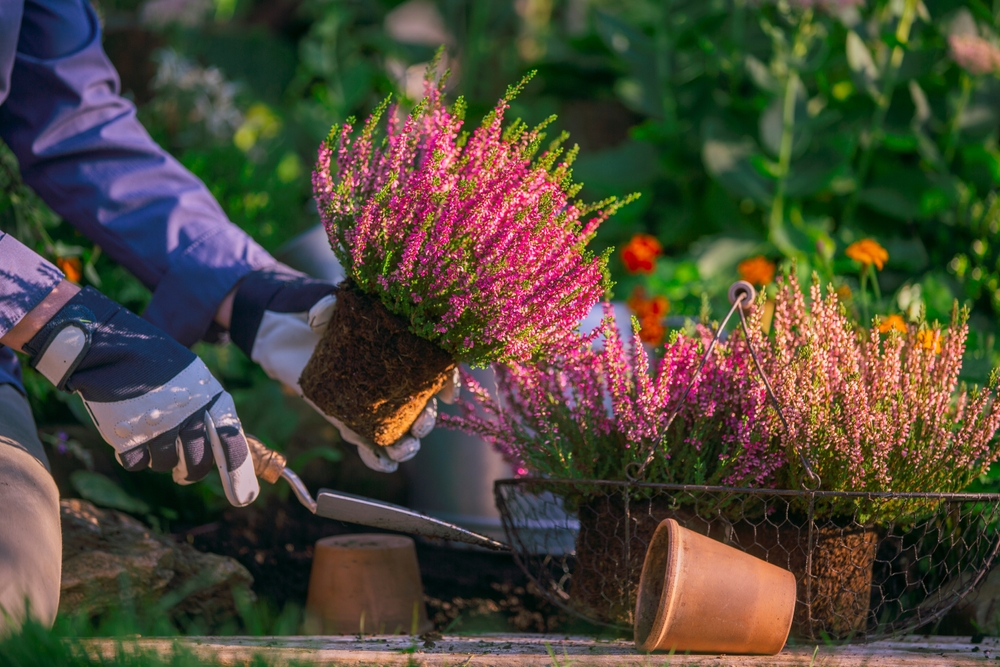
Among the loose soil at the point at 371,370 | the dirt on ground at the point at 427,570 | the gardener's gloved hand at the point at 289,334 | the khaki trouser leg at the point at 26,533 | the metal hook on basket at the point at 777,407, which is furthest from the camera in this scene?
the dirt on ground at the point at 427,570

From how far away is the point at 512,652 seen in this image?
1.29 m

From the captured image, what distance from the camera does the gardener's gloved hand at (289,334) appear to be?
152cm

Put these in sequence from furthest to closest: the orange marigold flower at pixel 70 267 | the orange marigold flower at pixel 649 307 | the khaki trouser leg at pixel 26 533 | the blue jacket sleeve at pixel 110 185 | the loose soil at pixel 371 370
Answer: the orange marigold flower at pixel 649 307, the orange marigold flower at pixel 70 267, the blue jacket sleeve at pixel 110 185, the loose soil at pixel 371 370, the khaki trouser leg at pixel 26 533

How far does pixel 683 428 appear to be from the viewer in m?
1.36

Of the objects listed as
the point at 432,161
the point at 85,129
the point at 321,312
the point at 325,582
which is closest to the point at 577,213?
the point at 432,161

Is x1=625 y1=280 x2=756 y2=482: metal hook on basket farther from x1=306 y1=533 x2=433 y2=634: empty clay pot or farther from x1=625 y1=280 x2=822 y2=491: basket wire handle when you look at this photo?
x1=306 y1=533 x2=433 y2=634: empty clay pot

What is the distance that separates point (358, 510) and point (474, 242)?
47cm

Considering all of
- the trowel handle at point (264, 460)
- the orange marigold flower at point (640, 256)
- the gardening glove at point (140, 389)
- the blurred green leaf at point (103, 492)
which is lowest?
the blurred green leaf at point (103, 492)

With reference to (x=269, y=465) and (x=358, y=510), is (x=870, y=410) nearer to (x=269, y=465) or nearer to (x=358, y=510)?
(x=358, y=510)

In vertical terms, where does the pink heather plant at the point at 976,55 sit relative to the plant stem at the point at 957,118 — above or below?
above

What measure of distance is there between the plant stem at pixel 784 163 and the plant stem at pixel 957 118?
0.55 metres

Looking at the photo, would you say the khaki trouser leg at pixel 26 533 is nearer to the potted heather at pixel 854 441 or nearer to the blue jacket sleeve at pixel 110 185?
the blue jacket sleeve at pixel 110 185

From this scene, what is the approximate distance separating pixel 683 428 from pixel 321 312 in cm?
62

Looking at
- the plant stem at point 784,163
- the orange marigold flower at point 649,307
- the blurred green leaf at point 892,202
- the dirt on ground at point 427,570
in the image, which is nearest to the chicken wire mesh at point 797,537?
the dirt on ground at point 427,570
